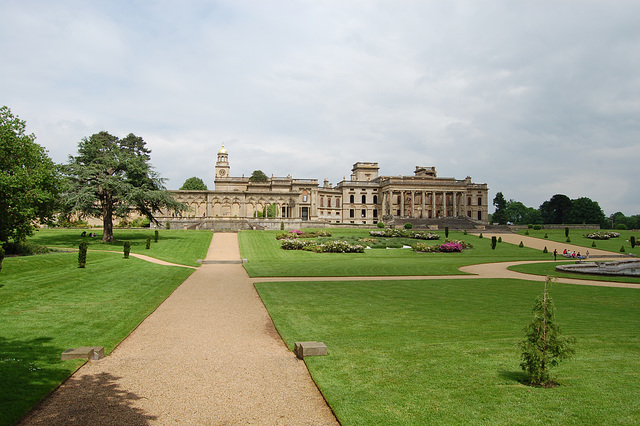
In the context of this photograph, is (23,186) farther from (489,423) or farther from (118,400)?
(489,423)

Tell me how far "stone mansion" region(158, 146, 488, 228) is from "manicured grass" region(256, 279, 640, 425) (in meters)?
66.4

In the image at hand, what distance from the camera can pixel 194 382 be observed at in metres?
7.98

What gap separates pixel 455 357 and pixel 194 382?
543cm

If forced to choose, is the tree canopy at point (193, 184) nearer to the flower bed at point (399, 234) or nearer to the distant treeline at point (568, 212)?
the flower bed at point (399, 234)

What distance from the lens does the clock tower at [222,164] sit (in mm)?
92625

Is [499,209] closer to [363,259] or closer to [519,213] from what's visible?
[519,213]

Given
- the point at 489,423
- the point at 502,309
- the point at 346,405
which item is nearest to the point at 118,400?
the point at 346,405

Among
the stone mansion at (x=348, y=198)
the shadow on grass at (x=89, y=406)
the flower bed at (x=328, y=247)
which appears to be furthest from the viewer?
the stone mansion at (x=348, y=198)

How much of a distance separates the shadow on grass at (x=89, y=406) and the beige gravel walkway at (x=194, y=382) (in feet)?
0.05

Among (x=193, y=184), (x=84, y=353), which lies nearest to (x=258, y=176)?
(x=193, y=184)

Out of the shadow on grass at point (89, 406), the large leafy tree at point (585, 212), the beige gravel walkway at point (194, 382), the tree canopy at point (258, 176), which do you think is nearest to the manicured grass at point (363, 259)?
the beige gravel walkway at point (194, 382)

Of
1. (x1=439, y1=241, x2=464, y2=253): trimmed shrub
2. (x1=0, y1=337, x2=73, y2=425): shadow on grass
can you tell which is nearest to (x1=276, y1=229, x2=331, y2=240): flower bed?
(x1=439, y1=241, x2=464, y2=253): trimmed shrub

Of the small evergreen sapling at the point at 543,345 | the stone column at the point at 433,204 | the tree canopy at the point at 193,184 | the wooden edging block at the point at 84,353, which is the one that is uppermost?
the tree canopy at the point at 193,184

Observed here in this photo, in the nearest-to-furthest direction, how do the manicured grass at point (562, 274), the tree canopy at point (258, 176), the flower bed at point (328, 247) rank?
the manicured grass at point (562, 274) < the flower bed at point (328, 247) < the tree canopy at point (258, 176)
